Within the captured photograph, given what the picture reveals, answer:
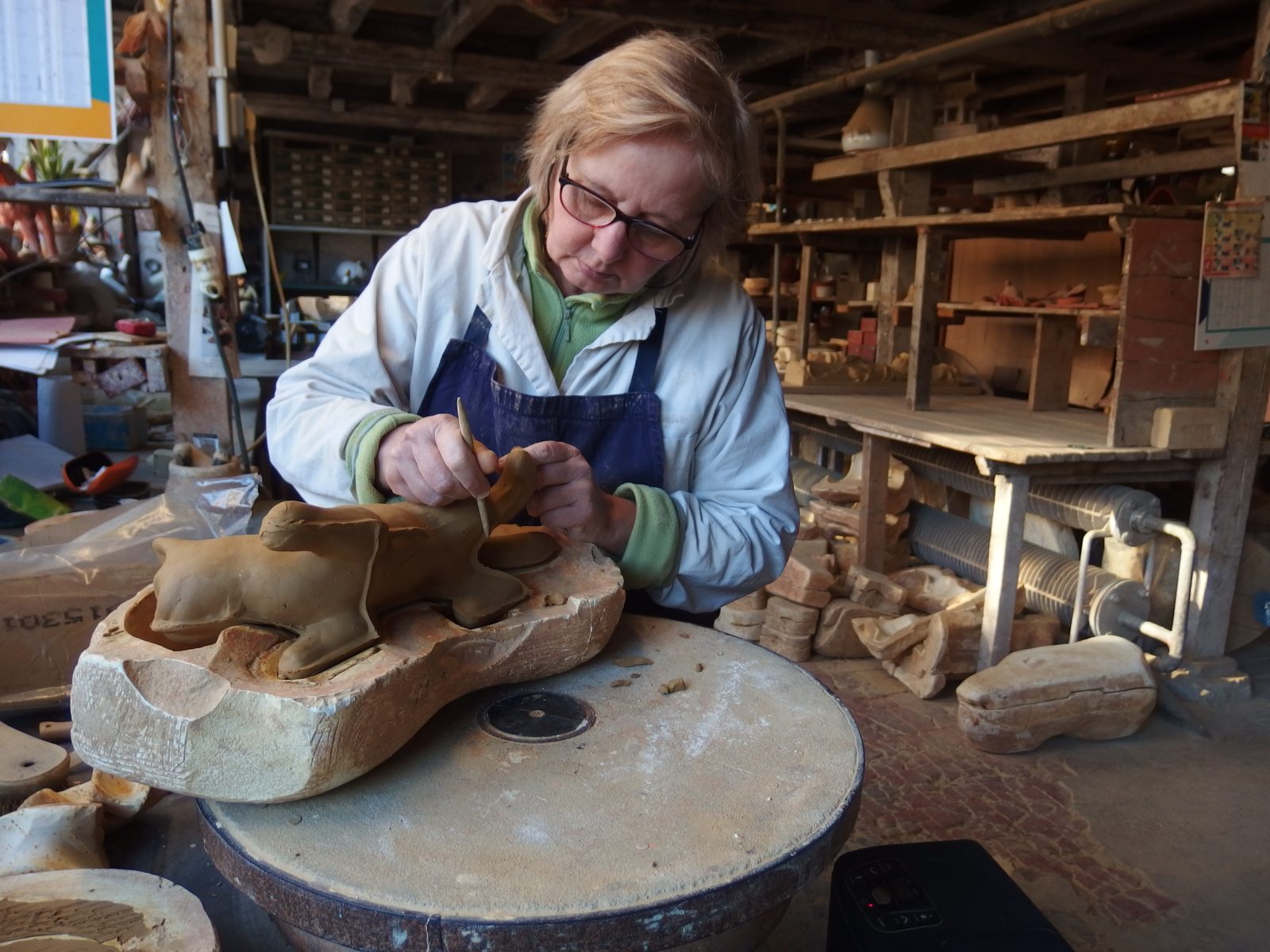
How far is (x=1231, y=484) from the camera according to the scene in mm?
3658

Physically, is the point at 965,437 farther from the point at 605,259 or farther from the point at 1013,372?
the point at 1013,372

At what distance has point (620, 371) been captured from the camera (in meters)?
1.76

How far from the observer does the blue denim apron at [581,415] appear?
68.9 inches

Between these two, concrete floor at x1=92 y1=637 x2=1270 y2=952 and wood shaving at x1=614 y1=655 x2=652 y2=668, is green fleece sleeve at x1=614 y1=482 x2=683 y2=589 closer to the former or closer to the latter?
wood shaving at x1=614 y1=655 x2=652 y2=668

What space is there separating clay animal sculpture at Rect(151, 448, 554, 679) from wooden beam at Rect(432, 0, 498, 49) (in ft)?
15.1

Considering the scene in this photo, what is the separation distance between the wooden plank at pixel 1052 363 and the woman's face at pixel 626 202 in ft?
11.5

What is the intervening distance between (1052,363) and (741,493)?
136 inches

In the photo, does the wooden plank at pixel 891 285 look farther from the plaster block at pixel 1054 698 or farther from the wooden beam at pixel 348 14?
the wooden beam at pixel 348 14

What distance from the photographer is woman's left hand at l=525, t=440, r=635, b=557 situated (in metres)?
1.49

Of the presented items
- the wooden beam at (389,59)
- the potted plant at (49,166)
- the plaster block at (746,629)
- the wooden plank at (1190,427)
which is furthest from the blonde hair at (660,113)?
the wooden beam at (389,59)

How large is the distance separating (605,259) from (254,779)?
0.96 m

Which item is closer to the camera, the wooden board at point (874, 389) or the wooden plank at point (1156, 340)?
the wooden plank at point (1156, 340)

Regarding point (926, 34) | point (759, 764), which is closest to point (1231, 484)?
point (926, 34)

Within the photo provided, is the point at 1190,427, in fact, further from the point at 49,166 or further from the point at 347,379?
the point at 49,166
